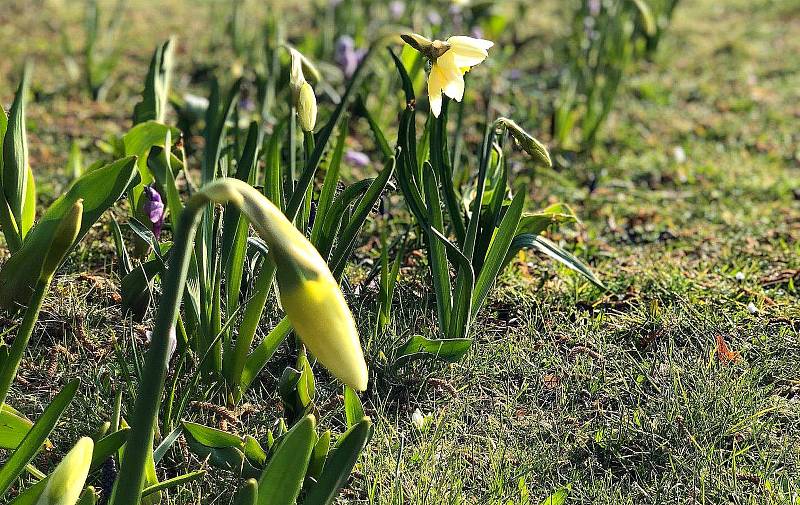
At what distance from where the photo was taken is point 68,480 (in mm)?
1188

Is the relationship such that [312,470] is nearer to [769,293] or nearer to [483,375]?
[483,375]

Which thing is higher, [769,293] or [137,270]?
[137,270]

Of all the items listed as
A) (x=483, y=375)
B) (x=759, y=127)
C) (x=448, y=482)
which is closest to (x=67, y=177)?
(x=483, y=375)

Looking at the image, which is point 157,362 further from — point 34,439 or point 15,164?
point 15,164

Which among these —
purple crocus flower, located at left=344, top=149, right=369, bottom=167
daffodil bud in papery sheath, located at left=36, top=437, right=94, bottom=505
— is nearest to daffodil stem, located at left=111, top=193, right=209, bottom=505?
daffodil bud in papery sheath, located at left=36, top=437, right=94, bottom=505

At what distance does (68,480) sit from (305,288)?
44 centimetres

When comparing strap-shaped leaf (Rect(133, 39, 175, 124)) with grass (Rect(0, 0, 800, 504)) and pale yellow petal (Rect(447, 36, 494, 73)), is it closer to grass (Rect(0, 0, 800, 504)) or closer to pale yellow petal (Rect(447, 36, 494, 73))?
grass (Rect(0, 0, 800, 504))

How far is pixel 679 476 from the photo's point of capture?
1784mm

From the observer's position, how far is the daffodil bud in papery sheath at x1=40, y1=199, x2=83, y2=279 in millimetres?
1248

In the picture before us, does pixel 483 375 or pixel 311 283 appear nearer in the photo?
pixel 311 283

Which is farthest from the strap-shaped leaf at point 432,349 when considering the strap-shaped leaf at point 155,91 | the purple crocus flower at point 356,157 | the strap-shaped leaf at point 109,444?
the purple crocus flower at point 356,157

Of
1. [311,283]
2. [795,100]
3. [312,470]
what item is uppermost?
[311,283]

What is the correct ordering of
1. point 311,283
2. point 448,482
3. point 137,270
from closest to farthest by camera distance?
1. point 311,283
2. point 448,482
3. point 137,270

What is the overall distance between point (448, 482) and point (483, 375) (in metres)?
0.39
